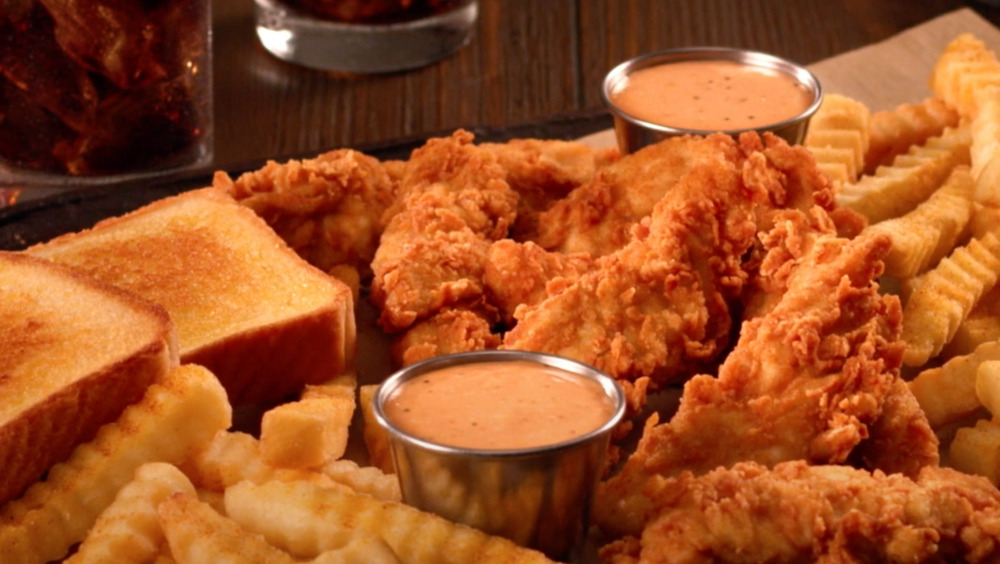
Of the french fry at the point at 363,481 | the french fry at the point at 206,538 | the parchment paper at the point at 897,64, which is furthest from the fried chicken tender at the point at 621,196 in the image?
the parchment paper at the point at 897,64

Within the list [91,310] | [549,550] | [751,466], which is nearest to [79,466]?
[91,310]

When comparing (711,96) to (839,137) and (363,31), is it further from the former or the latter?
(363,31)

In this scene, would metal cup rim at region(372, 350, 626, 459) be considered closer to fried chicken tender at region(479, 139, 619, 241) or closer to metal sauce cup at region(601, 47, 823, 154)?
fried chicken tender at region(479, 139, 619, 241)

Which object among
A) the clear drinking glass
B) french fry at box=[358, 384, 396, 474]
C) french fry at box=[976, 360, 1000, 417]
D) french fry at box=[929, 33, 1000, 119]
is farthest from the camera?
the clear drinking glass

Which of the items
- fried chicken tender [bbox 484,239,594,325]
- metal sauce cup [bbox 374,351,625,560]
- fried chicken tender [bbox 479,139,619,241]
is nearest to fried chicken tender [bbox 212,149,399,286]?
fried chicken tender [bbox 479,139,619,241]

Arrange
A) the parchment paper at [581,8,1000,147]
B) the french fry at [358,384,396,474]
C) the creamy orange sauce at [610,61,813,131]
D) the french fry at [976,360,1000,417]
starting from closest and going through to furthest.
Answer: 1. the french fry at [976,360,1000,417]
2. the french fry at [358,384,396,474]
3. the creamy orange sauce at [610,61,813,131]
4. the parchment paper at [581,8,1000,147]

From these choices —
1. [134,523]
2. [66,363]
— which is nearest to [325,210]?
[66,363]

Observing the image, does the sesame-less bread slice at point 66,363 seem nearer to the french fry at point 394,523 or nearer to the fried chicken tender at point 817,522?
the french fry at point 394,523

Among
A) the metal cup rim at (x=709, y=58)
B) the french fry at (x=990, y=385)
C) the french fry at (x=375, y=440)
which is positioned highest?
the metal cup rim at (x=709, y=58)
